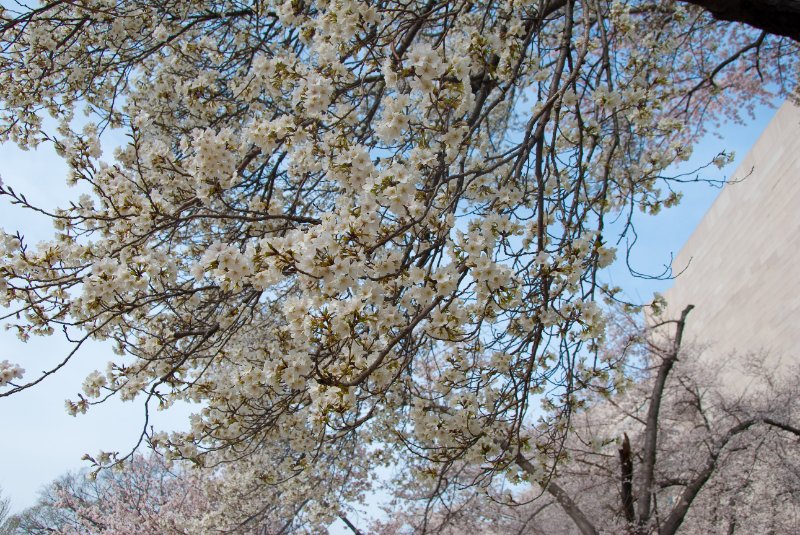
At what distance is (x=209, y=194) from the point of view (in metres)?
2.29

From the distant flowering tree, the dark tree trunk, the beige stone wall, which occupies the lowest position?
the distant flowering tree

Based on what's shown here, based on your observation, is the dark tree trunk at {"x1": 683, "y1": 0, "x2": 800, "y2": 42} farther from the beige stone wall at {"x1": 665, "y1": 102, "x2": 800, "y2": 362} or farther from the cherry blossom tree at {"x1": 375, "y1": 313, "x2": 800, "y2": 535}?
the beige stone wall at {"x1": 665, "y1": 102, "x2": 800, "y2": 362}

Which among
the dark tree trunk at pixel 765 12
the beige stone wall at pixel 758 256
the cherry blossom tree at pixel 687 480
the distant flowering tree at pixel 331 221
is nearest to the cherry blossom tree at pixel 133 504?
the cherry blossom tree at pixel 687 480

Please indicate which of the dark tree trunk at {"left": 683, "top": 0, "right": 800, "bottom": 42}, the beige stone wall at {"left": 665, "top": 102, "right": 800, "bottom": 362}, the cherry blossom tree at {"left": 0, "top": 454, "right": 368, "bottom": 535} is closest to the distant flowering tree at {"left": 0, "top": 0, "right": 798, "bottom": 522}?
the dark tree trunk at {"left": 683, "top": 0, "right": 800, "bottom": 42}

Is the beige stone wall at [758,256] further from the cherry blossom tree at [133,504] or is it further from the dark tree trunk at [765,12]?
the cherry blossom tree at [133,504]

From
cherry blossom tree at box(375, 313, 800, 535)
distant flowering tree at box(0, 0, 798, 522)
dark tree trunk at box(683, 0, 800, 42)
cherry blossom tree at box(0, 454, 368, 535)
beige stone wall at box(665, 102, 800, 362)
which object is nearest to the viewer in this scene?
distant flowering tree at box(0, 0, 798, 522)

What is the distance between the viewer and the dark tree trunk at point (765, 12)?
10.5 feet

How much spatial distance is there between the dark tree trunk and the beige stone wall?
7.78 m

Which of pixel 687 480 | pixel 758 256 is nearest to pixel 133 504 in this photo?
pixel 687 480

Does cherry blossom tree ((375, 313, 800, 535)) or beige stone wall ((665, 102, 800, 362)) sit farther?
beige stone wall ((665, 102, 800, 362))

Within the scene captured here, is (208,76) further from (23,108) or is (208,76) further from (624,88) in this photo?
(624,88)

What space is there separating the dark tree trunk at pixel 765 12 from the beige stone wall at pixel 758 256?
778cm

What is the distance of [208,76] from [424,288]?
2.23 m

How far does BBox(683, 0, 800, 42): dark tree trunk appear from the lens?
3.20 m
